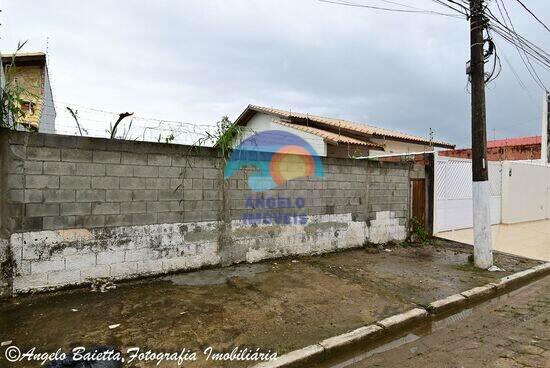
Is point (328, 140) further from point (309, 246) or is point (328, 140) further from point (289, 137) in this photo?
point (309, 246)

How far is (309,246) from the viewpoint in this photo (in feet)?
23.4

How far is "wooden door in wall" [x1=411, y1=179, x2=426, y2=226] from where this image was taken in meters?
9.45

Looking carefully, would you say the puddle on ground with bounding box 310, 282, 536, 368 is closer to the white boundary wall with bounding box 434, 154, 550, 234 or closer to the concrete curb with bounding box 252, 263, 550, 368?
the concrete curb with bounding box 252, 263, 550, 368

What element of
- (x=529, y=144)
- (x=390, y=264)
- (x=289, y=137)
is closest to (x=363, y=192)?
(x=390, y=264)

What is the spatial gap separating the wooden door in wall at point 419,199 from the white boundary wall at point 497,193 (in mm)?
482

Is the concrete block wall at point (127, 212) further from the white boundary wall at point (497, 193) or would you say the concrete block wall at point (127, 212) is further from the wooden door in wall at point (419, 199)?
the white boundary wall at point (497, 193)

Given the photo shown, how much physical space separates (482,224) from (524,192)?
912 centimetres

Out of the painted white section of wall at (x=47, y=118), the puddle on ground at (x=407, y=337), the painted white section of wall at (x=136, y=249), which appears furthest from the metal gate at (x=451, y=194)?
the painted white section of wall at (x=47, y=118)

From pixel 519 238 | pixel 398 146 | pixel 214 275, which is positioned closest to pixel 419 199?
pixel 519 238

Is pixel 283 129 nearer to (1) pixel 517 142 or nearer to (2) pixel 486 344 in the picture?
(2) pixel 486 344

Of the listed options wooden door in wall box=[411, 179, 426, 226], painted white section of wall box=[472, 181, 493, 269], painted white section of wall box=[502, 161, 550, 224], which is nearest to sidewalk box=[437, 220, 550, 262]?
painted white section of wall box=[502, 161, 550, 224]

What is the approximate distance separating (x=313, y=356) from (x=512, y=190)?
13071 mm

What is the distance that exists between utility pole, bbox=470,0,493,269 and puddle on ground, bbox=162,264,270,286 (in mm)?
4202

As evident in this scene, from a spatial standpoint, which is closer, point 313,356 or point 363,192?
point 313,356
